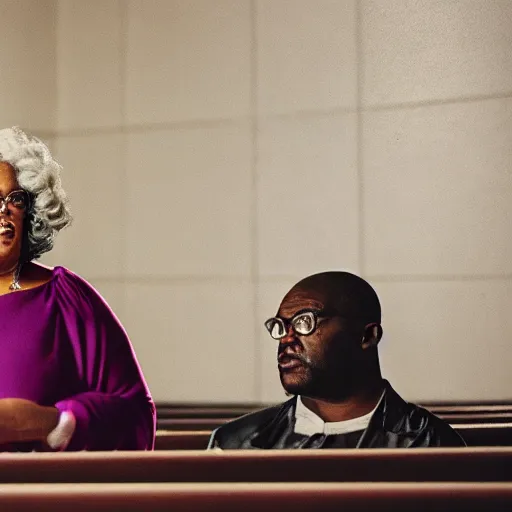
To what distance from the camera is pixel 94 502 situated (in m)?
0.57

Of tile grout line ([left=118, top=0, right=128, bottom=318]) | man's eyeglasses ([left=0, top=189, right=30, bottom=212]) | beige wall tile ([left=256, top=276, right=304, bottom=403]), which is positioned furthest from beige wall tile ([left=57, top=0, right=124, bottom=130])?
man's eyeglasses ([left=0, top=189, right=30, bottom=212])

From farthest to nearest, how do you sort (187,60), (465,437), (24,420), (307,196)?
(187,60) < (307,196) < (465,437) < (24,420)

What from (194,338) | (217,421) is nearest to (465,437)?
(217,421)

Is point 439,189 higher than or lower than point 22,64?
lower

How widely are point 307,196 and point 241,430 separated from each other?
1.04 meters

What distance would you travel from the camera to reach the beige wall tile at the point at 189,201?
8.25ft

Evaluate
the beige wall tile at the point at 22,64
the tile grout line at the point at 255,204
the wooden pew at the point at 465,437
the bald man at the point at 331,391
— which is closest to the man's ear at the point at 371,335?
the bald man at the point at 331,391

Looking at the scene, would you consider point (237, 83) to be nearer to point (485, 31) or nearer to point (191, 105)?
point (191, 105)

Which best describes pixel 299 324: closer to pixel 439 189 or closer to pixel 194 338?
pixel 439 189

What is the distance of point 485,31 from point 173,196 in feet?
3.17

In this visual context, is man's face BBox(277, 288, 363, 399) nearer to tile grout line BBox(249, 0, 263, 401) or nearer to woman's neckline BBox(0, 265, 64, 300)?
woman's neckline BBox(0, 265, 64, 300)

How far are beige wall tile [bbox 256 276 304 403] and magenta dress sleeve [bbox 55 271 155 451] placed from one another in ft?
3.42

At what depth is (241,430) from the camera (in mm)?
1544

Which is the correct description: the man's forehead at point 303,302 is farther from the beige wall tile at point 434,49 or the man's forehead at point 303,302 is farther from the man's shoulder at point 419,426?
the beige wall tile at point 434,49
